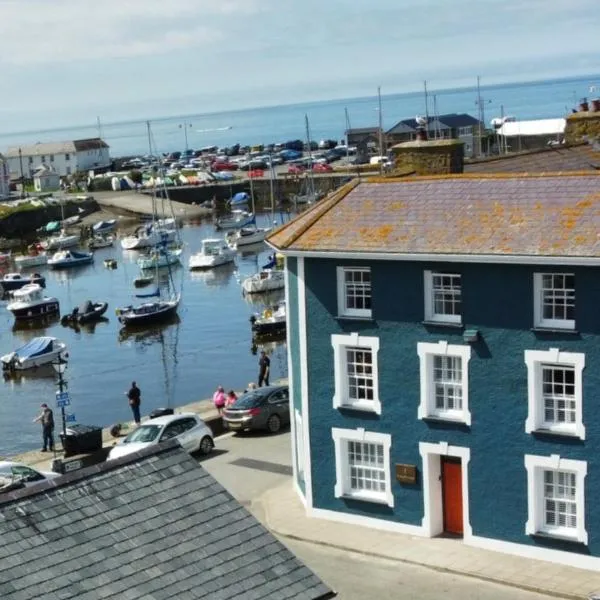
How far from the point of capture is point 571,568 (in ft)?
82.4

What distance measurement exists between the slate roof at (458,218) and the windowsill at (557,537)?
5.81 metres

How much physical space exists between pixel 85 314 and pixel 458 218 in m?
52.8

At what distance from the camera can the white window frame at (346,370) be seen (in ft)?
89.9

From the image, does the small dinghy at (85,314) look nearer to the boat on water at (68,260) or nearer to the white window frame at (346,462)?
the boat on water at (68,260)

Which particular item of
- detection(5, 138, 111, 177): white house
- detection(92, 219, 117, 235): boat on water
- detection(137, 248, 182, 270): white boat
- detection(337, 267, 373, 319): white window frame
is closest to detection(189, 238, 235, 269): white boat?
detection(137, 248, 182, 270): white boat

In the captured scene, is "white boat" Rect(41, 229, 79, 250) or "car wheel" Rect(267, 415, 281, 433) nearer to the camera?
"car wheel" Rect(267, 415, 281, 433)

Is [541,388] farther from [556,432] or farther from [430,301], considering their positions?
[430,301]

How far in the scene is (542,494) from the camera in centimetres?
2555

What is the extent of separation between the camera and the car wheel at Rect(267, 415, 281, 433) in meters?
36.7

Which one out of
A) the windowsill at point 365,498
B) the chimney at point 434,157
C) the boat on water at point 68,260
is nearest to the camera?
the windowsill at point 365,498

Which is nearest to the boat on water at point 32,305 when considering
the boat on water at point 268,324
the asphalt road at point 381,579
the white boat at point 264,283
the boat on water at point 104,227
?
the white boat at point 264,283

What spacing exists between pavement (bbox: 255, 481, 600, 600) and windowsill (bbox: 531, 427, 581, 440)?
273 cm

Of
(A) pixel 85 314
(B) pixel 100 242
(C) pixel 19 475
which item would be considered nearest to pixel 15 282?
(A) pixel 85 314

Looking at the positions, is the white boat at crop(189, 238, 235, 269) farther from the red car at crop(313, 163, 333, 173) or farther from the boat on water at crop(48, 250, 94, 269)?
the red car at crop(313, 163, 333, 173)
